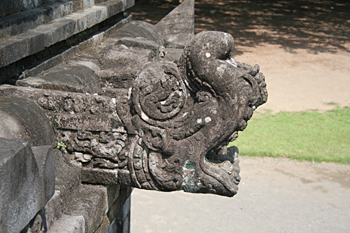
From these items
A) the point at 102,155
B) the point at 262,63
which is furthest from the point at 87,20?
the point at 262,63

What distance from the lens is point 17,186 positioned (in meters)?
1.18

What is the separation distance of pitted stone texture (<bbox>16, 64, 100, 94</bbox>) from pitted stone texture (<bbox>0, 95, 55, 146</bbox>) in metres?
0.21

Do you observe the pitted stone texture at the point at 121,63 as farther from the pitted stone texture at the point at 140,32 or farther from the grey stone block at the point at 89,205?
the grey stone block at the point at 89,205

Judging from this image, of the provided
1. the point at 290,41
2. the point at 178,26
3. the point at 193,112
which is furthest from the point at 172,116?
the point at 290,41

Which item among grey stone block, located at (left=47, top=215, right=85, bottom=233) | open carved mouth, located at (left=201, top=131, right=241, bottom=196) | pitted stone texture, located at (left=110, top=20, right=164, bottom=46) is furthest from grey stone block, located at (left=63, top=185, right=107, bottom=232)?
pitted stone texture, located at (left=110, top=20, right=164, bottom=46)

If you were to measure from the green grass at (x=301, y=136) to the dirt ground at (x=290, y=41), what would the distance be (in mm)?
501

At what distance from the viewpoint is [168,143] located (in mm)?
2002

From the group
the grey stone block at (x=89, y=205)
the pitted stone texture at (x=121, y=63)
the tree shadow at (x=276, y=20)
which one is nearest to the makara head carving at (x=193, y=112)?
the grey stone block at (x=89, y=205)

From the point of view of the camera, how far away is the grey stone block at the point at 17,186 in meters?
1.12

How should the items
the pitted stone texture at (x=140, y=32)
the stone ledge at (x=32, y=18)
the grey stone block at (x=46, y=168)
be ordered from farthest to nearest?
the pitted stone texture at (x=140, y=32) < the stone ledge at (x=32, y=18) < the grey stone block at (x=46, y=168)

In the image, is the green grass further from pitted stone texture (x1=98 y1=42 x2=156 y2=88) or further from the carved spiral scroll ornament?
the carved spiral scroll ornament

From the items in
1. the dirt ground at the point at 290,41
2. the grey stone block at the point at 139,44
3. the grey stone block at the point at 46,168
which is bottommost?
the dirt ground at the point at 290,41

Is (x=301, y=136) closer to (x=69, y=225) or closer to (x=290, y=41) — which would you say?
(x=69, y=225)

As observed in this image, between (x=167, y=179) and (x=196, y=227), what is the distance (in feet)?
8.66
